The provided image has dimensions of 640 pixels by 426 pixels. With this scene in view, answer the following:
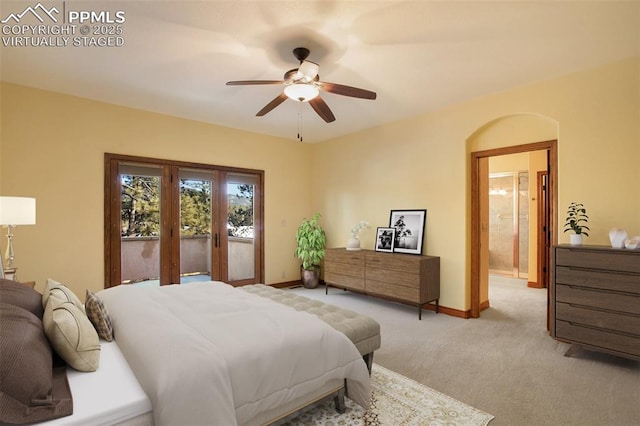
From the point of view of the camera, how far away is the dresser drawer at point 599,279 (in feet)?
8.77

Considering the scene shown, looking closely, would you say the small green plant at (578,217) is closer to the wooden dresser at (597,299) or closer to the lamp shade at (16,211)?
the wooden dresser at (597,299)

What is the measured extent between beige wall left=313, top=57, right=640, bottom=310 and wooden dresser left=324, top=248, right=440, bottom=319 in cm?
34

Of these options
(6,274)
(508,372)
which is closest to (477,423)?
(508,372)

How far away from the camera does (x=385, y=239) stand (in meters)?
5.05

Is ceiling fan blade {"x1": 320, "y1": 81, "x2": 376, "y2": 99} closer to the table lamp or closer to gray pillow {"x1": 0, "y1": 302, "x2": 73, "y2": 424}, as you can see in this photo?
gray pillow {"x1": 0, "y1": 302, "x2": 73, "y2": 424}

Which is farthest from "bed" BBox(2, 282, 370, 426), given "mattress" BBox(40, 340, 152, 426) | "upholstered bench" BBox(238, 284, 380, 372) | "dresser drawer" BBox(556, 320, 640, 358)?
"dresser drawer" BBox(556, 320, 640, 358)

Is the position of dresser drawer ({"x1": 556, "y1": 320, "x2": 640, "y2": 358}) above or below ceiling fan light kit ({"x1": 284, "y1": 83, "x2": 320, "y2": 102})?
below

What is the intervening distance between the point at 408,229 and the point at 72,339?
164 inches

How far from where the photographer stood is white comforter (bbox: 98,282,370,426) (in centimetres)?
140

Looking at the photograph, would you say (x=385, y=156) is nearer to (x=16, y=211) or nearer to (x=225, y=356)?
(x=225, y=356)

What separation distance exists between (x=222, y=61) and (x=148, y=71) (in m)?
0.87

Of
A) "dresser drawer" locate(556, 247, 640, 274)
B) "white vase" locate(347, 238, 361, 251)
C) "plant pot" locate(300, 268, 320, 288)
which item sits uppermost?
"dresser drawer" locate(556, 247, 640, 274)

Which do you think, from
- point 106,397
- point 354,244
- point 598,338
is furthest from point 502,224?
point 106,397

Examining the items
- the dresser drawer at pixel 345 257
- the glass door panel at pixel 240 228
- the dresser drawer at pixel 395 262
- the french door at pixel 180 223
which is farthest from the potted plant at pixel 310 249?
the dresser drawer at pixel 395 262
